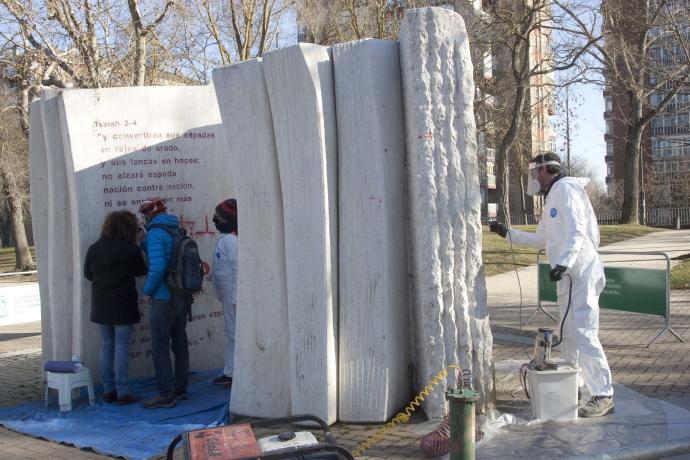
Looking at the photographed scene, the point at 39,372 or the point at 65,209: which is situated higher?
the point at 65,209

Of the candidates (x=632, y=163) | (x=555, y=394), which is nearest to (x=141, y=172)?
(x=555, y=394)

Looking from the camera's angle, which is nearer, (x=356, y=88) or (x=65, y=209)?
(x=356, y=88)

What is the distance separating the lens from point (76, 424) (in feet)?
21.0

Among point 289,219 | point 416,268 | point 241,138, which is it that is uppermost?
point 241,138

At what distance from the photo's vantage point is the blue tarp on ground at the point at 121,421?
5672mm

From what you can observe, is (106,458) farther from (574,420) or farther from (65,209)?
(574,420)

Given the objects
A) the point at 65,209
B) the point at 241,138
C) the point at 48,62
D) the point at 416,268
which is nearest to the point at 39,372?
the point at 65,209

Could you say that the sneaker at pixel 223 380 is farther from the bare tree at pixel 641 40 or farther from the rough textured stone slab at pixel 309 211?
the bare tree at pixel 641 40

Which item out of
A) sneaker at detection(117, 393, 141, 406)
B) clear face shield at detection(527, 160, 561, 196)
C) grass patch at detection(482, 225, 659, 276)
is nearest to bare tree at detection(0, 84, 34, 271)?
grass patch at detection(482, 225, 659, 276)

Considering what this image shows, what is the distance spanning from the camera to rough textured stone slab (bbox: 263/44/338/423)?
5723 mm

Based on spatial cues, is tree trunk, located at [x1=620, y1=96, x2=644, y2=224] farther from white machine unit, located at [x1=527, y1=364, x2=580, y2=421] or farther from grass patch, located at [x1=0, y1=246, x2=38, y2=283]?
white machine unit, located at [x1=527, y1=364, x2=580, y2=421]

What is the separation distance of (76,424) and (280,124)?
3320 millimetres

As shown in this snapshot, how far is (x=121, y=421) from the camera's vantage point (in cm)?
636

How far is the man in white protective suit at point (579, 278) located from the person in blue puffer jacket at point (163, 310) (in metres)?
3.48
